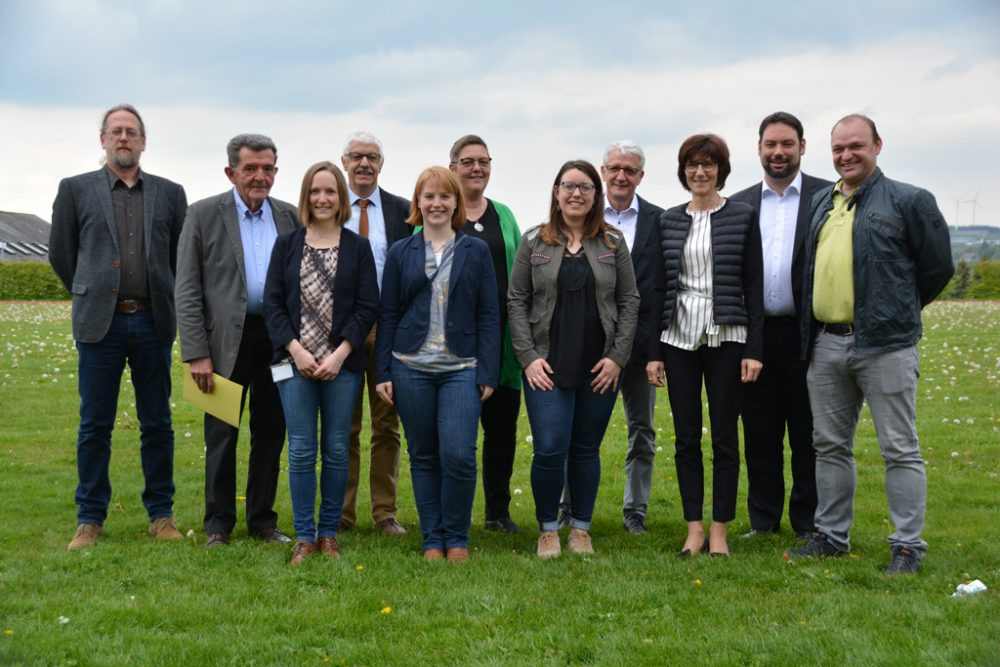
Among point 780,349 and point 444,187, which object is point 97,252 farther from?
point 780,349

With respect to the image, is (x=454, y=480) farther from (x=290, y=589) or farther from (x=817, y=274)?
(x=817, y=274)

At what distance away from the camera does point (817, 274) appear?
6316mm

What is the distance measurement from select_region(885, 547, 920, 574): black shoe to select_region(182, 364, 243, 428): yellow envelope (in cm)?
450

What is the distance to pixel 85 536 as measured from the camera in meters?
6.86

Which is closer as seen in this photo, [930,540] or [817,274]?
[817,274]

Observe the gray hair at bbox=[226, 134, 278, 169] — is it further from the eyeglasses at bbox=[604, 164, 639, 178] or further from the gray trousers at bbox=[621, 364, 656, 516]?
the gray trousers at bbox=[621, 364, 656, 516]

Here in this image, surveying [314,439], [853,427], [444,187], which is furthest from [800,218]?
[314,439]

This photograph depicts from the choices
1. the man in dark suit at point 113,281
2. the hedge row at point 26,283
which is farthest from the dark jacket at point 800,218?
the hedge row at point 26,283

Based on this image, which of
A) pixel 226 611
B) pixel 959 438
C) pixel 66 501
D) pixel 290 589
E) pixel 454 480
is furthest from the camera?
pixel 959 438

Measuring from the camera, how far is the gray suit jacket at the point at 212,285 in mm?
6609

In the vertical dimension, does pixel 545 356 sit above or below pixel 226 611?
above

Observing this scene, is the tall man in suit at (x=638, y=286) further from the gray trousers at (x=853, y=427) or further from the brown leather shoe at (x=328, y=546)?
the brown leather shoe at (x=328, y=546)

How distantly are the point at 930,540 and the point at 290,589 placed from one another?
4.72 meters

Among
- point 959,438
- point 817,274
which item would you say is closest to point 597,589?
point 817,274
